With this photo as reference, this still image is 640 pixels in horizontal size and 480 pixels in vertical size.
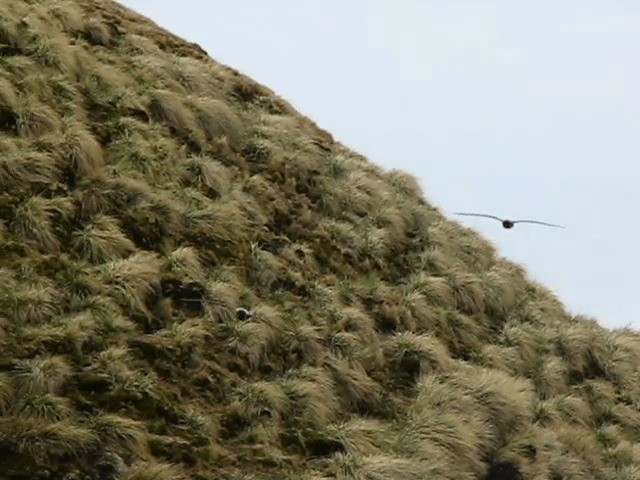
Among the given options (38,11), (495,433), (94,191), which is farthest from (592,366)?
(38,11)

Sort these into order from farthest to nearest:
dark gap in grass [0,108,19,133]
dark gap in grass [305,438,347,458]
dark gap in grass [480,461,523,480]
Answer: dark gap in grass [0,108,19,133], dark gap in grass [480,461,523,480], dark gap in grass [305,438,347,458]

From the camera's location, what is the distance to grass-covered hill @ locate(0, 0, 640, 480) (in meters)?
9.66

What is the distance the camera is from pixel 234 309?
11742mm

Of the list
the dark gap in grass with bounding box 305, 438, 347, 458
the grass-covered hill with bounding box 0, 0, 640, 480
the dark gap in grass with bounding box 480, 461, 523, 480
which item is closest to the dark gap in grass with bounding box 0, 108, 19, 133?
the grass-covered hill with bounding box 0, 0, 640, 480

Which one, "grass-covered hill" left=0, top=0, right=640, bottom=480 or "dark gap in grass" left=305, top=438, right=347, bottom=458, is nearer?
"grass-covered hill" left=0, top=0, right=640, bottom=480

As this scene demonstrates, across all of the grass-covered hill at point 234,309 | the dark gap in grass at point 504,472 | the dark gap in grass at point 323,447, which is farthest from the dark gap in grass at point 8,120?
the dark gap in grass at point 504,472

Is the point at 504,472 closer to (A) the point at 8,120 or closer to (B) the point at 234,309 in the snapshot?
(B) the point at 234,309

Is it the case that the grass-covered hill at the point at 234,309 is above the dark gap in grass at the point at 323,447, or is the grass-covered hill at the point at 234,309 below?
above

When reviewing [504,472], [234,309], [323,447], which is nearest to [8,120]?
[234,309]

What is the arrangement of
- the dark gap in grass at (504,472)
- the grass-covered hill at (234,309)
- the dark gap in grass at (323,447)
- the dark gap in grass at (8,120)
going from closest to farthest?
the grass-covered hill at (234,309), the dark gap in grass at (323,447), the dark gap in grass at (504,472), the dark gap in grass at (8,120)

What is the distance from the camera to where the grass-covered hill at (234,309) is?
9.66 metres

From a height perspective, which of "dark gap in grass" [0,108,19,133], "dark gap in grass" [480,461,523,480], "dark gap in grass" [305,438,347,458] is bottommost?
"dark gap in grass" [305,438,347,458]

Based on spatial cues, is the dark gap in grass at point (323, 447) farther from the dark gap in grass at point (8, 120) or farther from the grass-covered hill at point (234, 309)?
the dark gap in grass at point (8, 120)

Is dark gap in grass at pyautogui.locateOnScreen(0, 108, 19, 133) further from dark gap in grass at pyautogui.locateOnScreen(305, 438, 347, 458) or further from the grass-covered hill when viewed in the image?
dark gap in grass at pyautogui.locateOnScreen(305, 438, 347, 458)
